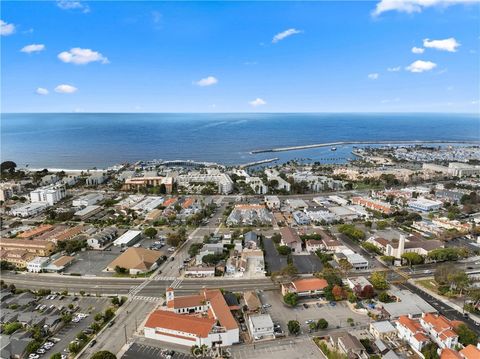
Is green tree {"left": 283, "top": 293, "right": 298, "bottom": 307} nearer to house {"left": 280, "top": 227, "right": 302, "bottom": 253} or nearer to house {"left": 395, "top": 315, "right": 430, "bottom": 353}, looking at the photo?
house {"left": 395, "top": 315, "right": 430, "bottom": 353}

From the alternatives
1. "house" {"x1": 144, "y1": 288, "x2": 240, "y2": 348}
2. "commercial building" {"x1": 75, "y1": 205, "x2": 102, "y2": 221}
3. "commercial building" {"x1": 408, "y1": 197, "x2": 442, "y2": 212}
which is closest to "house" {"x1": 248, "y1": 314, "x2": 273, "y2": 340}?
"house" {"x1": 144, "y1": 288, "x2": 240, "y2": 348}

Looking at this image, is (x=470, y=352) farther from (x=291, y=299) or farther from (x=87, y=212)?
(x=87, y=212)

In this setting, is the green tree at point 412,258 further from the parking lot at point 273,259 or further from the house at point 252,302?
the house at point 252,302

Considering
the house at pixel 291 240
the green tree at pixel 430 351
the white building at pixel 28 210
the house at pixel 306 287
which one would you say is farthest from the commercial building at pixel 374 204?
the white building at pixel 28 210

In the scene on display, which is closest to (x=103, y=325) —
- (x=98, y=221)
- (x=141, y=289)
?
(x=141, y=289)

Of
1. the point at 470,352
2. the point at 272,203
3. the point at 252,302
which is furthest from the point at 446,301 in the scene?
the point at 272,203
